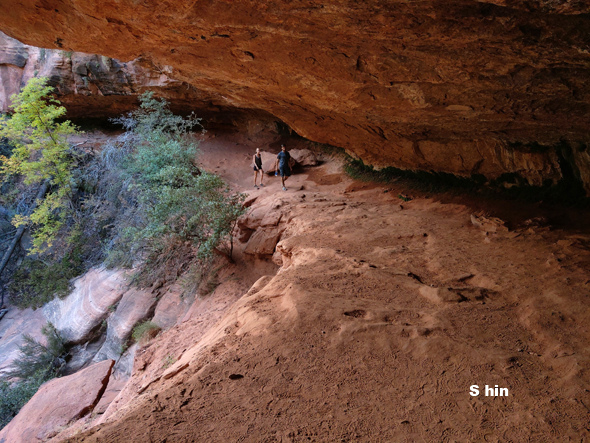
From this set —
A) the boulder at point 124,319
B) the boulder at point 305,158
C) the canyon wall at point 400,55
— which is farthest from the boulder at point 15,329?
the canyon wall at point 400,55

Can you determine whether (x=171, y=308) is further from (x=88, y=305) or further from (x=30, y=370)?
(x=30, y=370)

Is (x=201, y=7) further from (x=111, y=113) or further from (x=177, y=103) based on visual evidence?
(x=111, y=113)

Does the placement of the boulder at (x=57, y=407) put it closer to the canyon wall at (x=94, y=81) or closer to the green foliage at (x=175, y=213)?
the green foliage at (x=175, y=213)

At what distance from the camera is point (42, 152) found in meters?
13.3

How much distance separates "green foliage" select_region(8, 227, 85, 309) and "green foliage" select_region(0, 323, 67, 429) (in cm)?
192

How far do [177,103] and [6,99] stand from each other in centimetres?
661

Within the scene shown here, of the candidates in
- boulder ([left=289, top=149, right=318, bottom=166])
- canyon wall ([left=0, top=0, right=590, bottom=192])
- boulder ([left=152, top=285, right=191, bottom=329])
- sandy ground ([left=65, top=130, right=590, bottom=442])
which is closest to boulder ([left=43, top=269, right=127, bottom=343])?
boulder ([left=152, top=285, right=191, bottom=329])

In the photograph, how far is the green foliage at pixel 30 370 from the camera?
914 centimetres

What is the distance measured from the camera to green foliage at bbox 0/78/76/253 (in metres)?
12.8

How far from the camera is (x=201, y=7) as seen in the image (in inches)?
157

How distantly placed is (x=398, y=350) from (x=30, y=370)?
10.6m

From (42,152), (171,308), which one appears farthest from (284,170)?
(42,152)

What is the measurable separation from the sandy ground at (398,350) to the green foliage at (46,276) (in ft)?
32.1

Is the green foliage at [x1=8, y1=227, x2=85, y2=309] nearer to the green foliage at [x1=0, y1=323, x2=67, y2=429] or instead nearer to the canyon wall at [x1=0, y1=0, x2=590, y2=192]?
the green foliage at [x1=0, y1=323, x2=67, y2=429]
